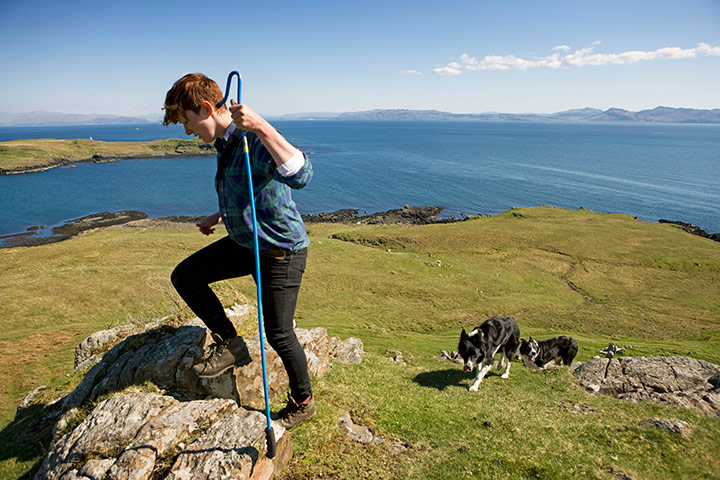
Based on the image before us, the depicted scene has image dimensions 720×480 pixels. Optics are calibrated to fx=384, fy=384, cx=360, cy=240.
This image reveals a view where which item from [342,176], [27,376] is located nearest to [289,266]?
[27,376]

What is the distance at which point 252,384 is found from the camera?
577 centimetres

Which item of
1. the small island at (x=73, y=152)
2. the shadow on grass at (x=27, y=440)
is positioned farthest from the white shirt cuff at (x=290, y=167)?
the small island at (x=73, y=152)

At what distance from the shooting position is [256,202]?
12.7ft

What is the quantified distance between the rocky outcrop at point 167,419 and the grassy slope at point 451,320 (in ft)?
2.41

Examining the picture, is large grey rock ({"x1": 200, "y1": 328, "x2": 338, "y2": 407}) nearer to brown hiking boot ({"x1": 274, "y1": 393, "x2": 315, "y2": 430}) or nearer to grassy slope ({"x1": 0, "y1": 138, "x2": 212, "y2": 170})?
brown hiking boot ({"x1": 274, "y1": 393, "x2": 315, "y2": 430})

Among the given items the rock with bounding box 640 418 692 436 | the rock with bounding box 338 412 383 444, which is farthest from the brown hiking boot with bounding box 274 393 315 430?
the rock with bounding box 640 418 692 436

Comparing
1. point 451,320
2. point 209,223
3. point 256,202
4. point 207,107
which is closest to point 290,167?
point 256,202

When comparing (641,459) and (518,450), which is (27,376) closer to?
(518,450)

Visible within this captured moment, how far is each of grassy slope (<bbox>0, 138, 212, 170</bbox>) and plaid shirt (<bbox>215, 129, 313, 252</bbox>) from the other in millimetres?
119901

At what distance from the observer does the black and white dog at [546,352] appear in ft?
35.8

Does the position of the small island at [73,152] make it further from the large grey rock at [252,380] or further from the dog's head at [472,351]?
the dog's head at [472,351]

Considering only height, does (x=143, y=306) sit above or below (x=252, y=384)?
below

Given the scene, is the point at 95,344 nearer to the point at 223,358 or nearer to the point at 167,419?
the point at 167,419

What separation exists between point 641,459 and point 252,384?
5.50 metres
